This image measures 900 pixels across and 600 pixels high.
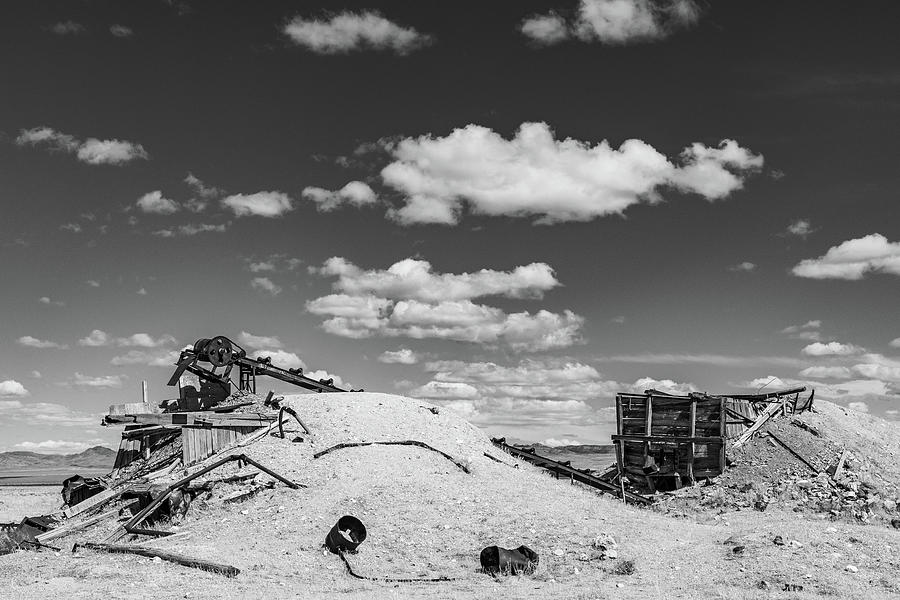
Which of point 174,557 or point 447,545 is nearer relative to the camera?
point 174,557

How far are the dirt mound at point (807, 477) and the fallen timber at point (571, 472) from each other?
1.00m

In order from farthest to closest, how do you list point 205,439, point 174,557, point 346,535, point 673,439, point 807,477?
point 673,439
point 807,477
point 205,439
point 346,535
point 174,557

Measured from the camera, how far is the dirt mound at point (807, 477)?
25203mm

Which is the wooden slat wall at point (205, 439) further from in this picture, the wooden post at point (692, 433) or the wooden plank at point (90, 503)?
the wooden post at point (692, 433)

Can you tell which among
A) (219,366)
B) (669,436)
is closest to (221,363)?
(219,366)

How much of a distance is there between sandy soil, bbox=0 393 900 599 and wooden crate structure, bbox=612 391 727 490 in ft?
12.1

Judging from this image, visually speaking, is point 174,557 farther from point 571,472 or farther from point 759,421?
point 759,421

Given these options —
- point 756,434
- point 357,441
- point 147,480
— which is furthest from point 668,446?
point 147,480

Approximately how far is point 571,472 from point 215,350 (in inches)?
568

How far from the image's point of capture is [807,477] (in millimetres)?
27484

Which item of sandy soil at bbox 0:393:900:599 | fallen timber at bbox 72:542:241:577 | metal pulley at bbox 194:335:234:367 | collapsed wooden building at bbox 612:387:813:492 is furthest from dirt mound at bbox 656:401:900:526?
metal pulley at bbox 194:335:234:367

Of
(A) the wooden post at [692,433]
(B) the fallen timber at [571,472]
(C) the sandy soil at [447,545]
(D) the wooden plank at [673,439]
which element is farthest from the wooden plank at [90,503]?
(A) the wooden post at [692,433]

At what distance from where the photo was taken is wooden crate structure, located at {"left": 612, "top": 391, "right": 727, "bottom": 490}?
28.3m

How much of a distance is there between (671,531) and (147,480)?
15.2m
